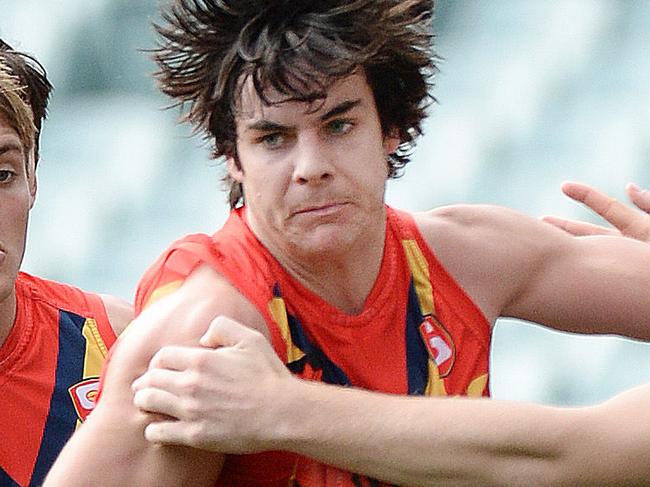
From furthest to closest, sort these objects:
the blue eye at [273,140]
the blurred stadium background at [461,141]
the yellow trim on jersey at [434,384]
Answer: the blurred stadium background at [461,141] < the yellow trim on jersey at [434,384] < the blue eye at [273,140]

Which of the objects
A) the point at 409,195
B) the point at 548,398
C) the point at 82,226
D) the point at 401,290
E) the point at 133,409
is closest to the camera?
the point at 133,409

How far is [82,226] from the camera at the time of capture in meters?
6.96

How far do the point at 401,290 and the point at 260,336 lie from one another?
43 centimetres

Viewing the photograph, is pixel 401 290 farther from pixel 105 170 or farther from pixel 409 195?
pixel 105 170

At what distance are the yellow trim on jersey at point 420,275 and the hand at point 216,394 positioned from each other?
0.46m

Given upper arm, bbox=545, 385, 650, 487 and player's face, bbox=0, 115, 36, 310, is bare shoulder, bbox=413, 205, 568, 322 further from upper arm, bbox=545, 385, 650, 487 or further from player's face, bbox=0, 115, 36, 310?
player's face, bbox=0, 115, 36, 310

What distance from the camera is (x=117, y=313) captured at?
3.28 m

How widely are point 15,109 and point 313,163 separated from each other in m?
0.89

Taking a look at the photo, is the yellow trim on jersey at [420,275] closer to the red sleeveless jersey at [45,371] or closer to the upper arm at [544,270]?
the upper arm at [544,270]

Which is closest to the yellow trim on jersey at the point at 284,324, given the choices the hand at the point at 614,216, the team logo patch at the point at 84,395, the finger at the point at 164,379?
the finger at the point at 164,379

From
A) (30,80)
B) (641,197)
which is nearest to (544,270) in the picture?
(641,197)

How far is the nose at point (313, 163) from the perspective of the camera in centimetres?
248

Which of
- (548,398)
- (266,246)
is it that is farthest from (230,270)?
(548,398)

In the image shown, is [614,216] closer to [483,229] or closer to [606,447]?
[483,229]
